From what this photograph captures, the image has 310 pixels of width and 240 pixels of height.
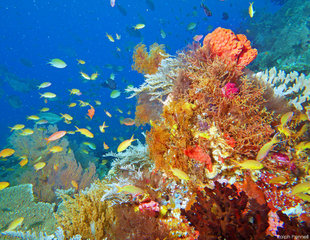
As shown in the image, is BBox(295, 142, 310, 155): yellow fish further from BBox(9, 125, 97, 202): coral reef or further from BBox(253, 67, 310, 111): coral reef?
BBox(9, 125, 97, 202): coral reef

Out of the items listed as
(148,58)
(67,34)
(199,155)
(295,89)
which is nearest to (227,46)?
(295,89)

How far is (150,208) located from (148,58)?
5.44 metres

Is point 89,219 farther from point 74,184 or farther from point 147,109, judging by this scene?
point 147,109

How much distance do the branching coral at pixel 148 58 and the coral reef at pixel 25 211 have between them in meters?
5.53

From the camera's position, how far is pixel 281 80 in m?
4.64

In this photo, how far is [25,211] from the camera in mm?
4059

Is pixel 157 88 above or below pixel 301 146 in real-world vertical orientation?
above

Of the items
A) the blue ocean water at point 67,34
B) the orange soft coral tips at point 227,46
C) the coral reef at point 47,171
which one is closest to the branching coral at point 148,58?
the orange soft coral tips at point 227,46

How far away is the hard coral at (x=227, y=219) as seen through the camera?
5.55 feet

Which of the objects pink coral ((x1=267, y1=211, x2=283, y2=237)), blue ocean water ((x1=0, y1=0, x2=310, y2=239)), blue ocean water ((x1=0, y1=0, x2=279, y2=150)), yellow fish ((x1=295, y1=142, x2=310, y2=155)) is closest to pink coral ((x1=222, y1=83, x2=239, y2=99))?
blue ocean water ((x1=0, y1=0, x2=310, y2=239))

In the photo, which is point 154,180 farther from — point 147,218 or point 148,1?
point 148,1

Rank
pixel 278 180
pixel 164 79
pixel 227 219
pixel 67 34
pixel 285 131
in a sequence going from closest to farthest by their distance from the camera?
pixel 227 219 < pixel 278 180 < pixel 285 131 < pixel 164 79 < pixel 67 34

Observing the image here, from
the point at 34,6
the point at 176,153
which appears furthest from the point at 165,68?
the point at 34,6

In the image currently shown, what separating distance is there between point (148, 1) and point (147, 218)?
21894mm
